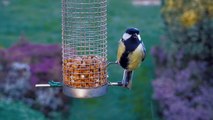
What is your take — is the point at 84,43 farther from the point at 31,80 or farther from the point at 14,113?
the point at 31,80

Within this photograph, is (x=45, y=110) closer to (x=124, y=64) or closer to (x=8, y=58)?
(x=8, y=58)

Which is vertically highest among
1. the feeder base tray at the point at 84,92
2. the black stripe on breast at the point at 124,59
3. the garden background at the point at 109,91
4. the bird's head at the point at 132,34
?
the bird's head at the point at 132,34

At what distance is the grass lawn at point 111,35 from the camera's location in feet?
26.9

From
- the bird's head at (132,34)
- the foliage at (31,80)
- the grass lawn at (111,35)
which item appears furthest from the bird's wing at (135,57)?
the foliage at (31,80)

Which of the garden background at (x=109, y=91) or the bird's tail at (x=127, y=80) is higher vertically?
the bird's tail at (x=127, y=80)

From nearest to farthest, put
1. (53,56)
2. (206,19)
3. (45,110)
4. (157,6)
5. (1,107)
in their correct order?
(1,107)
(206,19)
(45,110)
(53,56)
(157,6)

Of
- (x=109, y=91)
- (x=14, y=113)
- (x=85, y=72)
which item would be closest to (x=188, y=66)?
(x=109, y=91)

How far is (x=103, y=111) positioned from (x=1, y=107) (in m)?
2.02

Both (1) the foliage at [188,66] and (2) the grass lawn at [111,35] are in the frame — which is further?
(2) the grass lawn at [111,35]

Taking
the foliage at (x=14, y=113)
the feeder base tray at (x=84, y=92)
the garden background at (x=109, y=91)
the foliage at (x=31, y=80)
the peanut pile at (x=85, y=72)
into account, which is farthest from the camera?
the foliage at (x=31, y=80)

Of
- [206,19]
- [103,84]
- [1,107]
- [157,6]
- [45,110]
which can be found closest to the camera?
[103,84]

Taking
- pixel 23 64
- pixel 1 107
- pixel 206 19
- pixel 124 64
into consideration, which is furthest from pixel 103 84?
pixel 23 64

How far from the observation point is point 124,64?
4.68 meters

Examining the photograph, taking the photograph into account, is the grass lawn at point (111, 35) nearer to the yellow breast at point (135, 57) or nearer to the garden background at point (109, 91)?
the garden background at point (109, 91)
